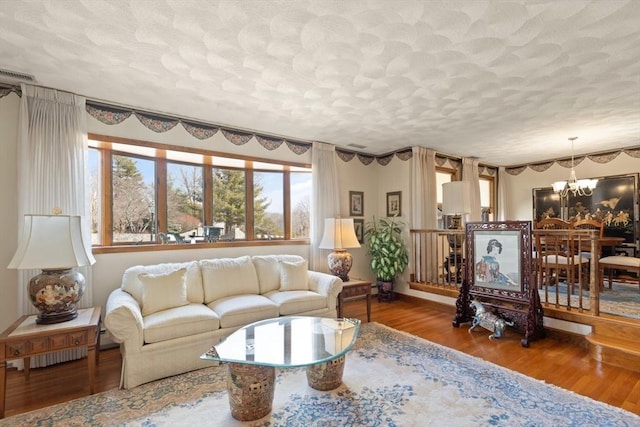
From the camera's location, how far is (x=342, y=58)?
95.8 inches


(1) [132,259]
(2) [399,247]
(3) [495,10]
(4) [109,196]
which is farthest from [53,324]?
(2) [399,247]

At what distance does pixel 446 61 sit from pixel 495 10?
61cm

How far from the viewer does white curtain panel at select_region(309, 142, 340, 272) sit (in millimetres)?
4723

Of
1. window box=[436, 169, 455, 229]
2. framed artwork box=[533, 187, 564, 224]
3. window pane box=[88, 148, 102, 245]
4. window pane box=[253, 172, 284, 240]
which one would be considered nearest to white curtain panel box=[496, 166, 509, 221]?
framed artwork box=[533, 187, 564, 224]

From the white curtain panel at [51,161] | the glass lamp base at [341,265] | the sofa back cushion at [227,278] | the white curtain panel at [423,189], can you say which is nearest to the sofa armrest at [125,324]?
the sofa back cushion at [227,278]

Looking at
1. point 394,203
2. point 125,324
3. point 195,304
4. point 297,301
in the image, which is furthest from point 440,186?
point 125,324

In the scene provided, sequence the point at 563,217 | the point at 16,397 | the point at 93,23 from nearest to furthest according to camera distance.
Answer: the point at 93,23 → the point at 16,397 → the point at 563,217

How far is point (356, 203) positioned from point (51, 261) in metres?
4.14

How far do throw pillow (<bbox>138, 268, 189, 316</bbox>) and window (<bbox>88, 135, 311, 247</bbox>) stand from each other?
0.89 meters

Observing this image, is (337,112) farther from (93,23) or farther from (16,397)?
(16,397)

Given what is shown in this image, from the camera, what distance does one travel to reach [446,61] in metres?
2.49

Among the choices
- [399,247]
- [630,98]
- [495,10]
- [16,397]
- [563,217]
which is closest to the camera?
[495,10]

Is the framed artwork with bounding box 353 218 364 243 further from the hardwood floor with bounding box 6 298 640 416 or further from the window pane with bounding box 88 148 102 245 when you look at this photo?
the window pane with bounding box 88 148 102 245

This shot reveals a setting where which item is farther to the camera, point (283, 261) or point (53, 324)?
point (283, 261)
